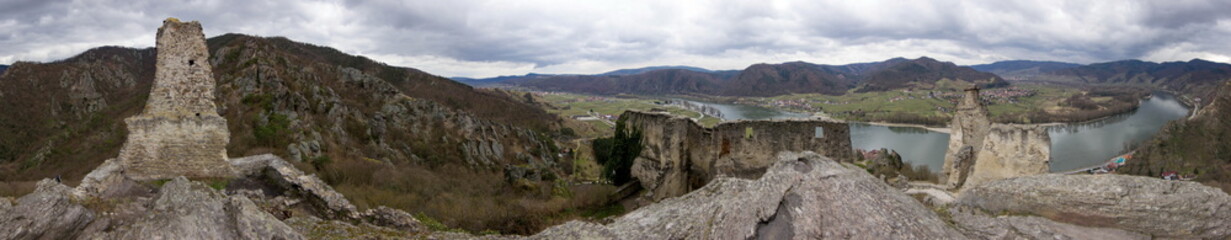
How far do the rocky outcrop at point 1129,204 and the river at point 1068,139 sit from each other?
47.5 m

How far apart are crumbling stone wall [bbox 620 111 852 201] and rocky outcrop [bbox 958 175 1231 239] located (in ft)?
25.9

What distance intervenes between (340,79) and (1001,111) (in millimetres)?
142250

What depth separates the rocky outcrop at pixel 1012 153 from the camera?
13.3 metres

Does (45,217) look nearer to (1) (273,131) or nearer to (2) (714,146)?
(2) (714,146)

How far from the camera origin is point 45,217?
190 inches

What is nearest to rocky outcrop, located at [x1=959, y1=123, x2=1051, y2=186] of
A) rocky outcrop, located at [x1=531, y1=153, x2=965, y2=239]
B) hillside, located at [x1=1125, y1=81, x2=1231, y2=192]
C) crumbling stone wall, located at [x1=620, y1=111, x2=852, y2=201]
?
crumbling stone wall, located at [x1=620, y1=111, x2=852, y2=201]

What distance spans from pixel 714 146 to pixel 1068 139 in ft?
335

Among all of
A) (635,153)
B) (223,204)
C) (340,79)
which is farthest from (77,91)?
(223,204)

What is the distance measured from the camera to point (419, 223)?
11.3 metres

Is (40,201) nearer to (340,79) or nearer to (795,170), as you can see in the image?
(795,170)

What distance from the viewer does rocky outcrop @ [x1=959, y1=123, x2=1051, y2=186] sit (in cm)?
1331

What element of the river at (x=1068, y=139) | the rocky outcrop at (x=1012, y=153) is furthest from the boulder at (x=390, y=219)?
the river at (x=1068, y=139)

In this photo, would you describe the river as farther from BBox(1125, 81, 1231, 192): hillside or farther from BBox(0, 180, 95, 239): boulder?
BBox(0, 180, 95, 239): boulder

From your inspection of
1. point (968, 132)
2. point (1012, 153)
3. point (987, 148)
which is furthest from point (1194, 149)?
point (1012, 153)
